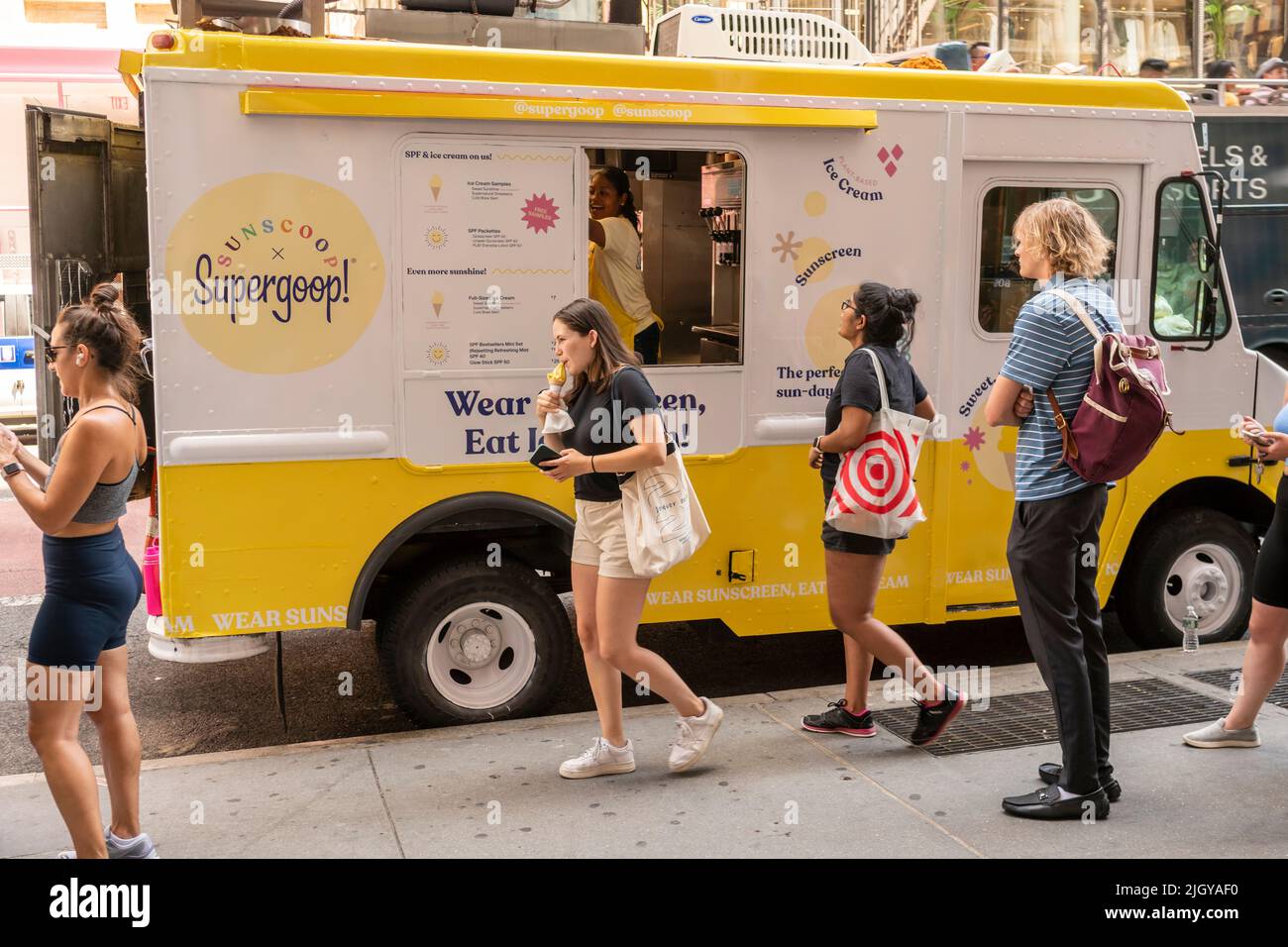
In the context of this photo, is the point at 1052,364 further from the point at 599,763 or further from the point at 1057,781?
the point at 599,763

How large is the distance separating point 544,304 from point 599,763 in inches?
73.9

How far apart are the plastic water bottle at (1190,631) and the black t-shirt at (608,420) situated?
3.48 meters

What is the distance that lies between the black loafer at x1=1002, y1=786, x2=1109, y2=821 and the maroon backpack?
111cm

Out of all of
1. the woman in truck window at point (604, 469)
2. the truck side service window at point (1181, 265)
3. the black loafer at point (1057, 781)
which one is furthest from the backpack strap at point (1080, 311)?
the truck side service window at point (1181, 265)

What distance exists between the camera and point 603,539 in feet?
15.7

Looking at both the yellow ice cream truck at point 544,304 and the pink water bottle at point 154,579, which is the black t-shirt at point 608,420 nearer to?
the yellow ice cream truck at point 544,304

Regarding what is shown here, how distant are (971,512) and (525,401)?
2222mm

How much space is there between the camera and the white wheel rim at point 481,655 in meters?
5.59

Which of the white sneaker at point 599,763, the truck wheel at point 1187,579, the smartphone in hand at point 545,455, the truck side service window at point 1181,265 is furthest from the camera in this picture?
the truck wheel at point 1187,579

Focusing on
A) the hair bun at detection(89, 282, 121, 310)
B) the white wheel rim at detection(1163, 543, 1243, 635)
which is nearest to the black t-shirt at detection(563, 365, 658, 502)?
the hair bun at detection(89, 282, 121, 310)

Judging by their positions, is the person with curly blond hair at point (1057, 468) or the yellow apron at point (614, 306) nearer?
the person with curly blond hair at point (1057, 468)

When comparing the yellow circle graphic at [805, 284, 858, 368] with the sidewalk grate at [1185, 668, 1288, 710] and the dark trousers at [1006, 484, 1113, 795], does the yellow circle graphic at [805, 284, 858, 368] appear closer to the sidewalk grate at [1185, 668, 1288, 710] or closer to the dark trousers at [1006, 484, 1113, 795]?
the dark trousers at [1006, 484, 1113, 795]

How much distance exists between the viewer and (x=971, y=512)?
6.27m
